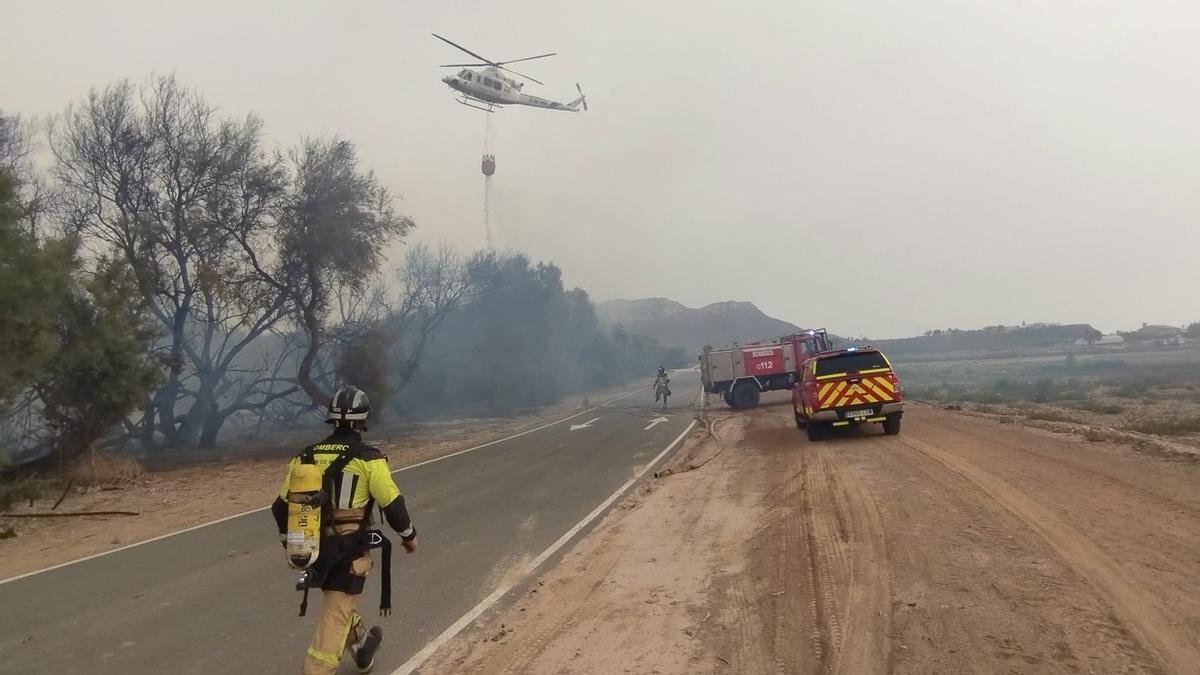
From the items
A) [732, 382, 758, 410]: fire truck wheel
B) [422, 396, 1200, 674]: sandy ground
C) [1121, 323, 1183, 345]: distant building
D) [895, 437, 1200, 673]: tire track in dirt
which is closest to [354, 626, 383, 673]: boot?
[422, 396, 1200, 674]: sandy ground

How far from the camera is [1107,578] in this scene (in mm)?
5625

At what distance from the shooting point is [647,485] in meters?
12.3

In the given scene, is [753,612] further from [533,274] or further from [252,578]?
[533,274]

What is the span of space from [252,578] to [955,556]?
680 cm

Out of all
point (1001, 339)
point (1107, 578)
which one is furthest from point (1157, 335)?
point (1107, 578)

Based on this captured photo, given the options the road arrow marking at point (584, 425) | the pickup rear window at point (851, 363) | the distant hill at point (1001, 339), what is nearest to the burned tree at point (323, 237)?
the road arrow marking at point (584, 425)

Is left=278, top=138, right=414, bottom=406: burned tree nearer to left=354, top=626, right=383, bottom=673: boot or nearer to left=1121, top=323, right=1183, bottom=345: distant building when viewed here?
left=354, top=626, right=383, bottom=673: boot

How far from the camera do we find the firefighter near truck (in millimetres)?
29438

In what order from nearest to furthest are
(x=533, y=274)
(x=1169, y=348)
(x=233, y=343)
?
1. (x=233, y=343)
2. (x=533, y=274)
3. (x=1169, y=348)

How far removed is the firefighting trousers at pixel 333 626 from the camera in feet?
13.5

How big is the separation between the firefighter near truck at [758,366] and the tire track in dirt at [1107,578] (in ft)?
64.3

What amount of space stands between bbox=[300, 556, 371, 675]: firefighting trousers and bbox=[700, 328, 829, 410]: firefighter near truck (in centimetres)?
2602

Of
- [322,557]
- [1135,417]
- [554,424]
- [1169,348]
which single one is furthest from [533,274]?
[1169,348]

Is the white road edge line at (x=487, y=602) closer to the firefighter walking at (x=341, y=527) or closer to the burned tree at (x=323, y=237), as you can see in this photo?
the firefighter walking at (x=341, y=527)
